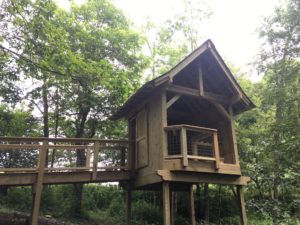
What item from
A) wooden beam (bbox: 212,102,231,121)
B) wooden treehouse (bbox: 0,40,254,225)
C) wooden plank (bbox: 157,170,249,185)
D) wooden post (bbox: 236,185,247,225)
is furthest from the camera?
wooden beam (bbox: 212,102,231,121)

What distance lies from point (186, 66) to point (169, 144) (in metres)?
2.73

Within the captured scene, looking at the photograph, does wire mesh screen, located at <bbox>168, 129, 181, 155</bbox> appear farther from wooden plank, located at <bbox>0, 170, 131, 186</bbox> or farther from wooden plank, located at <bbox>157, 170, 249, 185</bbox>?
wooden plank, located at <bbox>0, 170, 131, 186</bbox>

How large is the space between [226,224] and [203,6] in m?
15.3

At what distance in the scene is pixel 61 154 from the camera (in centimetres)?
2061

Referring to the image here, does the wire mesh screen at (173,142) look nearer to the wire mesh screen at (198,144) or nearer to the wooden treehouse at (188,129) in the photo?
the wooden treehouse at (188,129)

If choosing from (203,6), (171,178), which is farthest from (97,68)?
(203,6)

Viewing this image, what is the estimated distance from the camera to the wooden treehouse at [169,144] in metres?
8.66

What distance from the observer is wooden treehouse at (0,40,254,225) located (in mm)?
8664

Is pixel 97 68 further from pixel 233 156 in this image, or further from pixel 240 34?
pixel 240 34

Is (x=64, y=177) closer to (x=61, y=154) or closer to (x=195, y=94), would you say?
(x=195, y=94)

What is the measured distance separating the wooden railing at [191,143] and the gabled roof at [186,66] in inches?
61.6

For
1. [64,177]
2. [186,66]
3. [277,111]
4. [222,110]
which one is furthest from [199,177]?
[277,111]

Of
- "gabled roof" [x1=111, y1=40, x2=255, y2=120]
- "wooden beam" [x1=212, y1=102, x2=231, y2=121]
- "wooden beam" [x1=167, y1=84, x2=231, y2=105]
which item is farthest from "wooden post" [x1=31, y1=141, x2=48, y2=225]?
"wooden beam" [x1=212, y1=102, x2=231, y2=121]

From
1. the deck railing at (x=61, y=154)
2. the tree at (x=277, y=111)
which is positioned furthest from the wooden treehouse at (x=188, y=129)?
the tree at (x=277, y=111)
